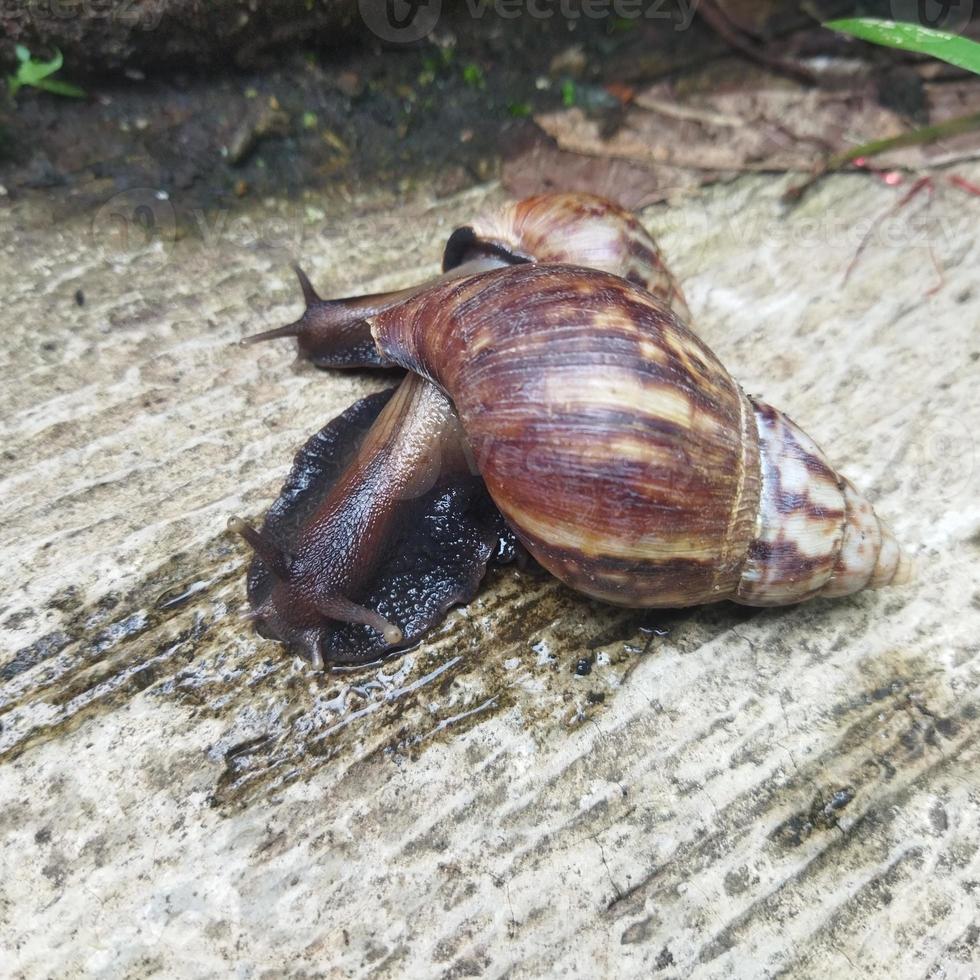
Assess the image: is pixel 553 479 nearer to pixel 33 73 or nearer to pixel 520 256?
pixel 520 256

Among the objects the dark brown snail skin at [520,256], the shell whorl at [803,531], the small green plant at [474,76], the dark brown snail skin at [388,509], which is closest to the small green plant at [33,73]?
the dark brown snail skin at [520,256]

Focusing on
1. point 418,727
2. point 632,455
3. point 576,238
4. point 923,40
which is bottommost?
point 418,727

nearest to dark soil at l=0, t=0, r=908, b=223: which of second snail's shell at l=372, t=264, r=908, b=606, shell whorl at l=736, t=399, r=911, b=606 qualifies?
second snail's shell at l=372, t=264, r=908, b=606

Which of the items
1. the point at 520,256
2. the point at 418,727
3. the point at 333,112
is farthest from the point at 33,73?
the point at 418,727

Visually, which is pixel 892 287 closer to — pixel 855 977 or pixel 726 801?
pixel 726 801

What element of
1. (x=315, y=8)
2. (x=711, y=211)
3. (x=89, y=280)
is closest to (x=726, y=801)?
(x=711, y=211)

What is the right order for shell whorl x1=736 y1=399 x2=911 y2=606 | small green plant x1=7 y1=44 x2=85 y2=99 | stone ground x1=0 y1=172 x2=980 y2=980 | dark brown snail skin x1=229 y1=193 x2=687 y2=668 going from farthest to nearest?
1. small green plant x1=7 y1=44 x2=85 y2=99
2. dark brown snail skin x1=229 y1=193 x2=687 y2=668
3. shell whorl x1=736 y1=399 x2=911 y2=606
4. stone ground x1=0 y1=172 x2=980 y2=980

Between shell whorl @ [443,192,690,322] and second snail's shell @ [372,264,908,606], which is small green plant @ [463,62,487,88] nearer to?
shell whorl @ [443,192,690,322]
